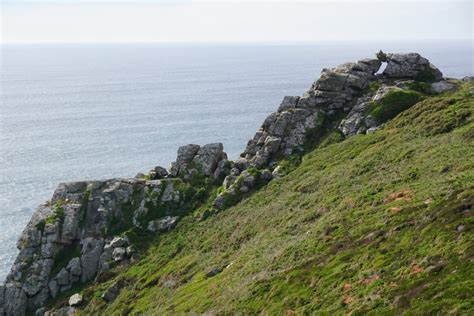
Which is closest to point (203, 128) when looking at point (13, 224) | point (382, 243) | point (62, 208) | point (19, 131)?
point (19, 131)

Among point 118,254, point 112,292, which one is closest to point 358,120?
point 118,254

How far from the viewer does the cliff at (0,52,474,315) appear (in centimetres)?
3575

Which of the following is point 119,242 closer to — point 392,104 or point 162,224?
point 162,224

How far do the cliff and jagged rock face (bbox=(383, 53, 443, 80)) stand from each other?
1.05 ft

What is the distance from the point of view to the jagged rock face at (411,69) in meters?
87.2

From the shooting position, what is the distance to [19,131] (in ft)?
590

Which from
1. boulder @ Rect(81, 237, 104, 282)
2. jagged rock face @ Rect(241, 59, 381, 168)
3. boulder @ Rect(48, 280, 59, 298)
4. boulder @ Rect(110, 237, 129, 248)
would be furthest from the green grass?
boulder @ Rect(48, 280, 59, 298)

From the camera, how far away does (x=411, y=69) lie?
287 ft

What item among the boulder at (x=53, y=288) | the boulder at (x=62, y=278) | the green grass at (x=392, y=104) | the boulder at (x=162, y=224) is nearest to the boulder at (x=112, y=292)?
the boulder at (x=62, y=278)

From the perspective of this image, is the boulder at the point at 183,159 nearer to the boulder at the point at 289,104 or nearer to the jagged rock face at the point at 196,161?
the jagged rock face at the point at 196,161

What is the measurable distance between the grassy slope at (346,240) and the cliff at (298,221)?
158 mm

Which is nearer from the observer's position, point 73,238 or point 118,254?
point 118,254

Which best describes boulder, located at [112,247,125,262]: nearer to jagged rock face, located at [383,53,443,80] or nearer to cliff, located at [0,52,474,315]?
cliff, located at [0,52,474,315]

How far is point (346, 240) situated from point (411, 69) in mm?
52800
